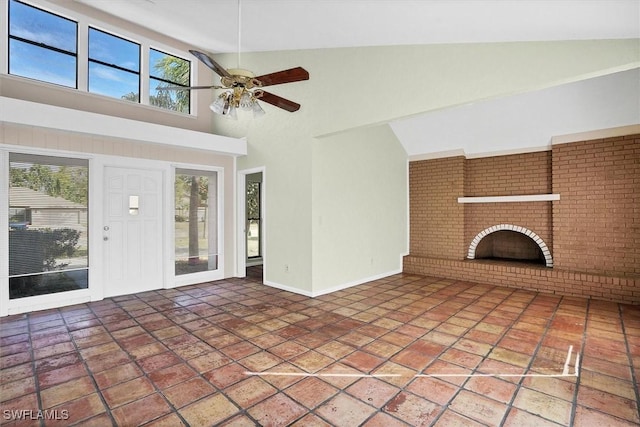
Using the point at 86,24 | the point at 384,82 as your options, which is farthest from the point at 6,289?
the point at 384,82

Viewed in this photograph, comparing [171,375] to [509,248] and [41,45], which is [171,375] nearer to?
[41,45]

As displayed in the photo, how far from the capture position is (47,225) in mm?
4027

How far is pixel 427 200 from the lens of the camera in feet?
20.6

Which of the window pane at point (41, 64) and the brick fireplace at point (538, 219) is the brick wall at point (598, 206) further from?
the window pane at point (41, 64)

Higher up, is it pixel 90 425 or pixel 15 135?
pixel 15 135

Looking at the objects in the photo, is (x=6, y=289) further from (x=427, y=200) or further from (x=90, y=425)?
(x=427, y=200)

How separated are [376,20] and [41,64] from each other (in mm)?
4378

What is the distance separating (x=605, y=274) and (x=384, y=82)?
4.06m

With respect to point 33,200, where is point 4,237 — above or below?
below

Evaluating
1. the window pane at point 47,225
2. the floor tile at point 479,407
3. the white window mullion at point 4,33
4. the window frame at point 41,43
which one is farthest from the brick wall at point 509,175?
the white window mullion at point 4,33

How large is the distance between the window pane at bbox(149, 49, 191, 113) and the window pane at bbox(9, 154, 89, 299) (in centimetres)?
169

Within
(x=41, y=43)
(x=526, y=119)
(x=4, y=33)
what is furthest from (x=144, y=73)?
(x=526, y=119)

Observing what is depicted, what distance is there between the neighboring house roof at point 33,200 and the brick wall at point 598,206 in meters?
6.98

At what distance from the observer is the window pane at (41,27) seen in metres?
4.07
